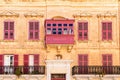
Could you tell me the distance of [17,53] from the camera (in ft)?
147

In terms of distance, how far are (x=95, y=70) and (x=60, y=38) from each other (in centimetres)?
445

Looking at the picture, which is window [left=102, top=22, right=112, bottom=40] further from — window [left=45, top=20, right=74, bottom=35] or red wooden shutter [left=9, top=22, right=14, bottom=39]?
red wooden shutter [left=9, top=22, right=14, bottom=39]

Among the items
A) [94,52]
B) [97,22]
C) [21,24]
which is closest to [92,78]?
[94,52]

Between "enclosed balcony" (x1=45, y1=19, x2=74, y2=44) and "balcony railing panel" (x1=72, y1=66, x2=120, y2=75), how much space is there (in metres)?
2.62

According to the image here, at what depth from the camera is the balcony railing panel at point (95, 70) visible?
43969 mm

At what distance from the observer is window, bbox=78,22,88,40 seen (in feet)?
148

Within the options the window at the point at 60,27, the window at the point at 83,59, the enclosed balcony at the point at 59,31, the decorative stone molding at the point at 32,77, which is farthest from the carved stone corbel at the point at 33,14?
the decorative stone molding at the point at 32,77

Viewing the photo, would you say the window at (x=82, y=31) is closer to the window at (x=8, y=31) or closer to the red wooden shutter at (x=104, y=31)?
the red wooden shutter at (x=104, y=31)

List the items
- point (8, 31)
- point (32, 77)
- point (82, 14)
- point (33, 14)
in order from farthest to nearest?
point (82, 14) < point (33, 14) < point (8, 31) < point (32, 77)

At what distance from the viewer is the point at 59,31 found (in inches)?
1747

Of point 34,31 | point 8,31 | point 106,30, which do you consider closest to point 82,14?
point 106,30

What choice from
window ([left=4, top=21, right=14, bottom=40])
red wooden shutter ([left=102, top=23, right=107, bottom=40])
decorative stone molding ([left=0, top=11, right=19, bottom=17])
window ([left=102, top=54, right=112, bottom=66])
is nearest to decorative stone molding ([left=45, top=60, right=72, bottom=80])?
window ([left=102, top=54, right=112, bottom=66])

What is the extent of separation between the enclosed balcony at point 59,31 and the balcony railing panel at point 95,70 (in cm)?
262

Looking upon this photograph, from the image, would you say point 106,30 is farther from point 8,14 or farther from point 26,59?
point 8,14
